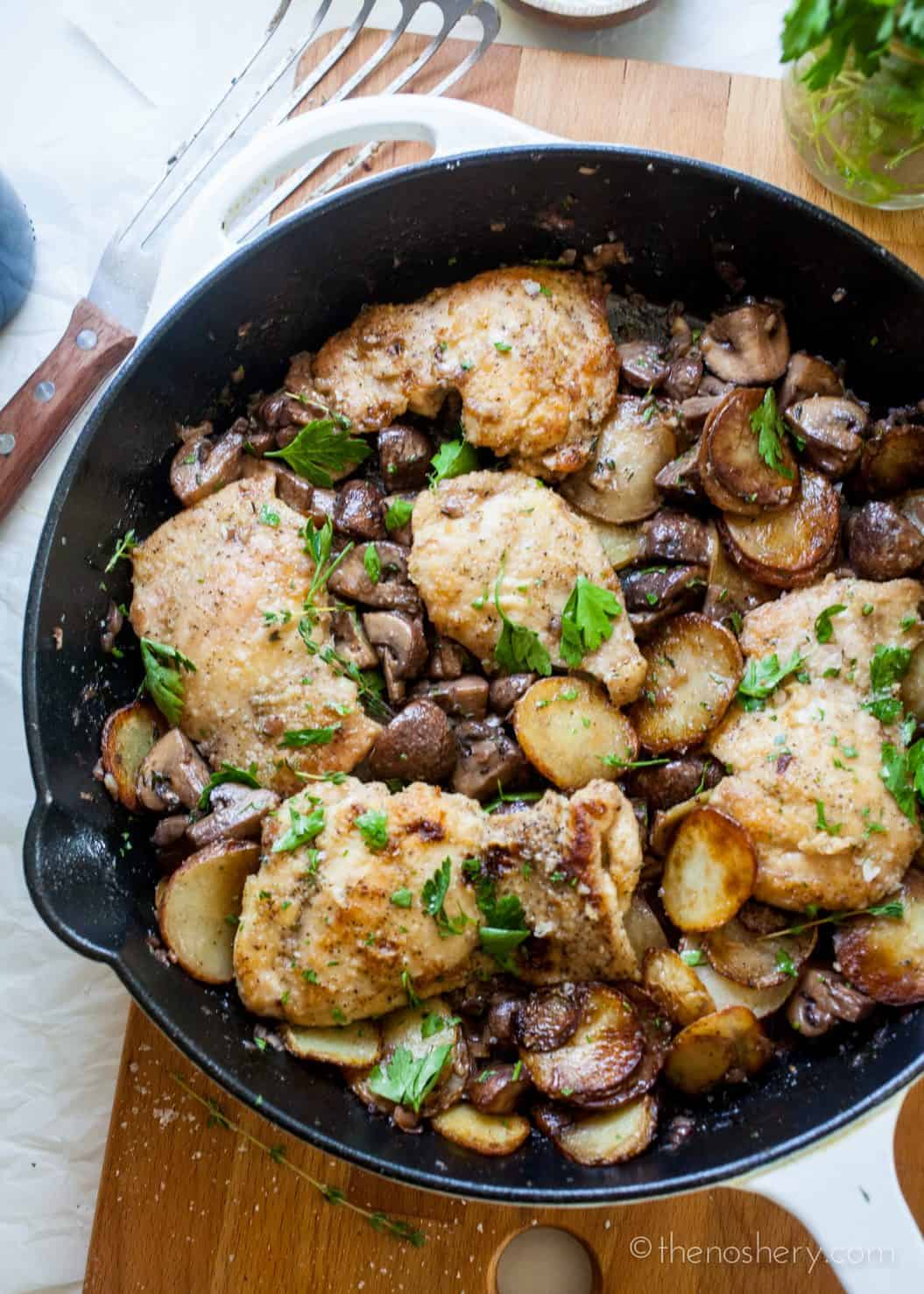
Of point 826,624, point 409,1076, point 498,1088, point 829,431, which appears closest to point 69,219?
point 829,431

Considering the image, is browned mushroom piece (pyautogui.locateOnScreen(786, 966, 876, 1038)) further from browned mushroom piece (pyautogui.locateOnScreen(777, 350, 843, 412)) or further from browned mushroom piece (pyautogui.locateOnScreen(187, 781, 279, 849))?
browned mushroom piece (pyautogui.locateOnScreen(777, 350, 843, 412))

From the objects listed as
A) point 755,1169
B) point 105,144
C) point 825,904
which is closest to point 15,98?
point 105,144

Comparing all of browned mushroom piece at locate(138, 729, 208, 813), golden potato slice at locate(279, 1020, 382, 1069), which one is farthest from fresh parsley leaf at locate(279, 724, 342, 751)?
golden potato slice at locate(279, 1020, 382, 1069)

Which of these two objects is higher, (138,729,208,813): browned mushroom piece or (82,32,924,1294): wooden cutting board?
(138,729,208,813): browned mushroom piece

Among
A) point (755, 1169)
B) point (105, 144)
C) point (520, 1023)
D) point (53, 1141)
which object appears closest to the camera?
point (755, 1169)

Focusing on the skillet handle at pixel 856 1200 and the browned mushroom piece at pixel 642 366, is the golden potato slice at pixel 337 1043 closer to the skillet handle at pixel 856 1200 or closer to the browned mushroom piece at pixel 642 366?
the skillet handle at pixel 856 1200

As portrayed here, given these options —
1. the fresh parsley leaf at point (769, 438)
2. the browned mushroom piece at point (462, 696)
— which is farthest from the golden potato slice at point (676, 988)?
the fresh parsley leaf at point (769, 438)

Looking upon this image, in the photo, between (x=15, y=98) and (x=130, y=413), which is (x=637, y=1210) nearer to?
(x=130, y=413)
